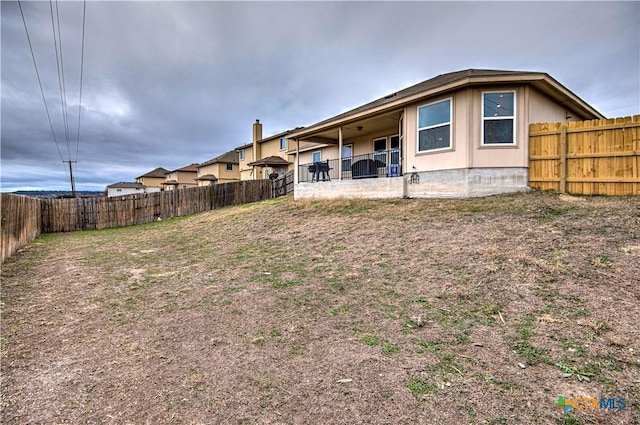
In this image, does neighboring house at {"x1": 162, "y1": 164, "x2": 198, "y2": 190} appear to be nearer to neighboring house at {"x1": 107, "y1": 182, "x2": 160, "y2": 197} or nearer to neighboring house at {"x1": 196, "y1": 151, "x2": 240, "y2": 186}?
neighboring house at {"x1": 107, "y1": 182, "x2": 160, "y2": 197}

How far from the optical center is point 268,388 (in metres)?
2.39

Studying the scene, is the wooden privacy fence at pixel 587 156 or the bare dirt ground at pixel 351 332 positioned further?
the wooden privacy fence at pixel 587 156

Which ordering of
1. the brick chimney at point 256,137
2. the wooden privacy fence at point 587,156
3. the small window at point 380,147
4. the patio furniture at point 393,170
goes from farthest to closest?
1. the brick chimney at point 256,137
2. the small window at point 380,147
3. the patio furniture at point 393,170
4. the wooden privacy fence at point 587,156

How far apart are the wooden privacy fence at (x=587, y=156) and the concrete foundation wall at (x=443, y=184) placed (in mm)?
596

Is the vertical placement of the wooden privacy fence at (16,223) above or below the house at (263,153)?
below

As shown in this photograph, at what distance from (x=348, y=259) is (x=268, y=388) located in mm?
3432

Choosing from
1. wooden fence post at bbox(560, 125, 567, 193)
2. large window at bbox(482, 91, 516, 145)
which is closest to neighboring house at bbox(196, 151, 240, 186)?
large window at bbox(482, 91, 516, 145)

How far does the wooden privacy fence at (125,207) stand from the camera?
14.1m

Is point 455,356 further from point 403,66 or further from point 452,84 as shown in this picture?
point 403,66

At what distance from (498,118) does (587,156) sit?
249 cm

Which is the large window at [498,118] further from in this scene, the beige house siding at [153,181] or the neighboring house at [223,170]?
the beige house siding at [153,181]

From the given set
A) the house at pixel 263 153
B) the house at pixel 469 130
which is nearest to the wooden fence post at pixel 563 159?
the house at pixel 469 130

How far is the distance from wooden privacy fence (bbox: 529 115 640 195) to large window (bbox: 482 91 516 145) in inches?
27.1

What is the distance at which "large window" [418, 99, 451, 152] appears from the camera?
9836 millimetres
